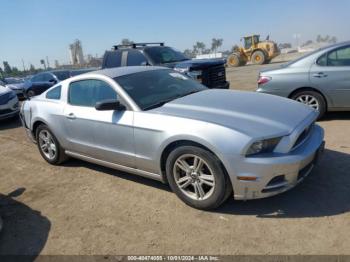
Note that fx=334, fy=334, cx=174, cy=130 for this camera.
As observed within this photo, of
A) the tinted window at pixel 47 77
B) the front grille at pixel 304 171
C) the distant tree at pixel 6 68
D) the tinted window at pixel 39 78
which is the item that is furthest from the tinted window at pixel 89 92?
the distant tree at pixel 6 68

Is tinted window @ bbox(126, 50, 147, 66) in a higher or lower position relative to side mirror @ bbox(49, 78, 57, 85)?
higher

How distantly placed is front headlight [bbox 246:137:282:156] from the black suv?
18.6 feet

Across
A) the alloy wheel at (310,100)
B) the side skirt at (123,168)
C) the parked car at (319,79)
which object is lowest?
the side skirt at (123,168)

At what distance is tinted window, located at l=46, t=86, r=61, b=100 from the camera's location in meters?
5.25

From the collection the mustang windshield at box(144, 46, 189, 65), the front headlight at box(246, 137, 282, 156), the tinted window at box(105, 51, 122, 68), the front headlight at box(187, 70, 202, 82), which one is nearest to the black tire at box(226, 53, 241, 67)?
the mustang windshield at box(144, 46, 189, 65)

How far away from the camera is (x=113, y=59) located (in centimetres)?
1002

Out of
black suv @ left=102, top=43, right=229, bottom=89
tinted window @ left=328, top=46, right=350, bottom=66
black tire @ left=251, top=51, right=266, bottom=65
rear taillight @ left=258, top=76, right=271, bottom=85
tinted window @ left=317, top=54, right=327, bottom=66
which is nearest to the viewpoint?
tinted window @ left=328, top=46, right=350, bottom=66

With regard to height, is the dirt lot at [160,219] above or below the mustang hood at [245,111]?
below

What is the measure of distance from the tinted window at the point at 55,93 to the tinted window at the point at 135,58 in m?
4.36

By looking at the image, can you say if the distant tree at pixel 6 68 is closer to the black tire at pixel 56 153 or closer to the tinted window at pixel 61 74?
the tinted window at pixel 61 74

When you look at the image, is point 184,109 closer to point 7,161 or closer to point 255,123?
point 255,123

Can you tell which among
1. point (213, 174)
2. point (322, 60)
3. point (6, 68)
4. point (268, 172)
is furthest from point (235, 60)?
point (6, 68)

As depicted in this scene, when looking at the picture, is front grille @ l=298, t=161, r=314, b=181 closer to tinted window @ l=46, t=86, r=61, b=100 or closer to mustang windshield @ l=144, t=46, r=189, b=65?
tinted window @ l=46, t=86, r=61, b=100

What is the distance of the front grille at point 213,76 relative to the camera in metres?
9.09
